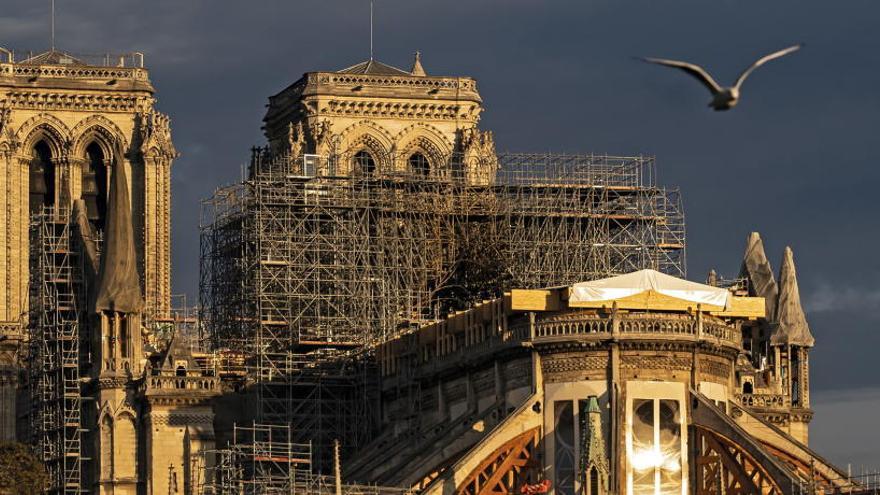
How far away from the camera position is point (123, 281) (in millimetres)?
141875

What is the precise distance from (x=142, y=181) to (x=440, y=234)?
21163 mm

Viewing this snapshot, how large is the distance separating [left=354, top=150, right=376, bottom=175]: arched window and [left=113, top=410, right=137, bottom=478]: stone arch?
61.8 feet

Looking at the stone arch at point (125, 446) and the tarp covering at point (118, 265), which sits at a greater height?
the tarp covering at point (118, 265)

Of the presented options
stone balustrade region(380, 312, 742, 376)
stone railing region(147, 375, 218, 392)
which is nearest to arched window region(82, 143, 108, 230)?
stone railing region(147, 375, 218, 392)

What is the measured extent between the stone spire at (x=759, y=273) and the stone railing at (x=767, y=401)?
802 cm

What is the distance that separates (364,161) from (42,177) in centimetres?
1756

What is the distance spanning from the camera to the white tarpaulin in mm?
117062

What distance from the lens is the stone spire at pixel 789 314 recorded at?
144000 mm

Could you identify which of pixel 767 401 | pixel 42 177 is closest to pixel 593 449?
pixel 767 401

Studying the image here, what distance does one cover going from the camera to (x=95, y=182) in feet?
533

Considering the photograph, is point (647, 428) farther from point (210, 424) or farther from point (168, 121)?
point (168, 121)

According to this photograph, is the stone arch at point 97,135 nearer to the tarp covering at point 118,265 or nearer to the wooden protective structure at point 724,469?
→ the tarp covering at point 118,265

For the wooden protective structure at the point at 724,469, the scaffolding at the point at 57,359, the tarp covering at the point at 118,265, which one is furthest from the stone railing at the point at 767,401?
the scaffolding at the point at 57,359

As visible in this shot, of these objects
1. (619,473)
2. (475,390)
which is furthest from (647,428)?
(475,390)
